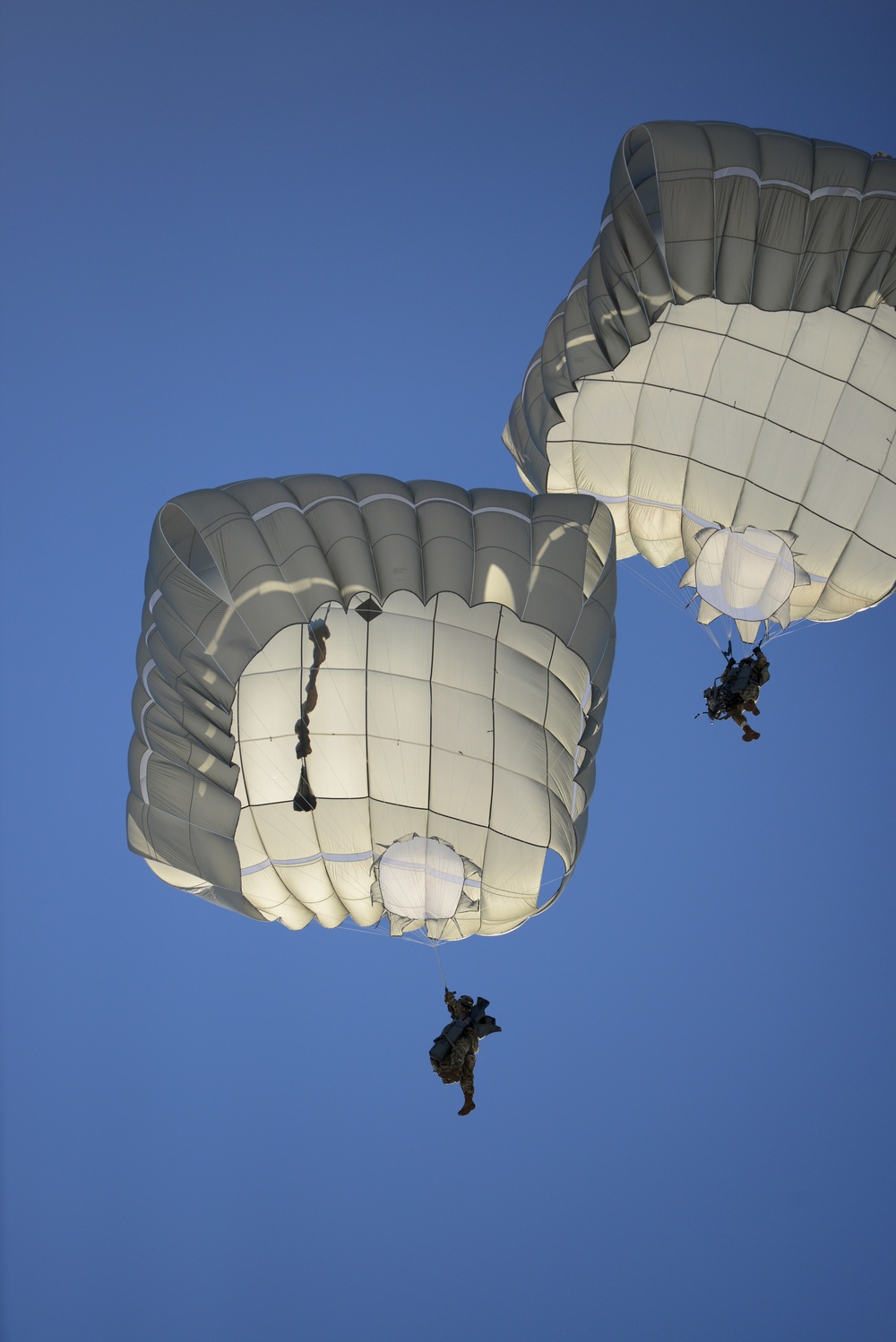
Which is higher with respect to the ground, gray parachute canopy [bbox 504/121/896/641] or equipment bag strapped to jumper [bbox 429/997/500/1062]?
gray parachute canopy [bbox 504/121/896/641]

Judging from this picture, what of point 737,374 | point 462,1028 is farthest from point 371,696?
point 737,374

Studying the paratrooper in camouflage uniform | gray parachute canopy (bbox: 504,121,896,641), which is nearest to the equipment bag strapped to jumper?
the paratrooper in camouflage uniform

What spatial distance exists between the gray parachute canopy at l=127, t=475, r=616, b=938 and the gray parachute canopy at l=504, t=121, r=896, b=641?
2.22 m

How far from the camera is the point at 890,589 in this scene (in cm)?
1516

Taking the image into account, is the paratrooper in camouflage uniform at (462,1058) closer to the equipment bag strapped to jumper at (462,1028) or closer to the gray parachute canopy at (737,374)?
the equipment bag strapped to jumper at (462,1028)

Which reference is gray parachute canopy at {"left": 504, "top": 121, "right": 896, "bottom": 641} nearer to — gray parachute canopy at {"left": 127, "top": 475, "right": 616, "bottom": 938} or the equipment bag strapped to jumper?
gray parachute canopy at {"left": 127, "top": 475, "right": 616, "bottom": 938}

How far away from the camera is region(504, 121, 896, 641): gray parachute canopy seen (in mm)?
12508

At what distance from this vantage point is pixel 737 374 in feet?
48.2

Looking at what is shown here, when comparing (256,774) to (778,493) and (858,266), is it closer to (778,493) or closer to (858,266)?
(778,493)

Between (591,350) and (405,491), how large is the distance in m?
2.32

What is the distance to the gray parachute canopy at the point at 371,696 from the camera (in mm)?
12172

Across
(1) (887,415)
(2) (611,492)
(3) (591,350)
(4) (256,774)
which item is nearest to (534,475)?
(2) (611,492)

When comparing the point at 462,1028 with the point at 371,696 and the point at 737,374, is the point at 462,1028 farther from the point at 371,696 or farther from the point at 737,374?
the point at 737,374

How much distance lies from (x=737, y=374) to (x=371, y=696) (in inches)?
199
